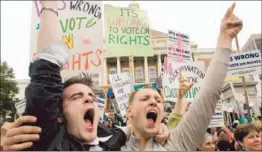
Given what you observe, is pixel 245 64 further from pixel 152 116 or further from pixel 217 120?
pixel 152 116

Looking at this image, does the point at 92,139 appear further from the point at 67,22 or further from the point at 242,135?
the point at 67,22

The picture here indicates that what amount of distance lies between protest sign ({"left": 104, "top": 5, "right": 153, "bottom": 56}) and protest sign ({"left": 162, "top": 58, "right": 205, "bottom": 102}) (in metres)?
0.55

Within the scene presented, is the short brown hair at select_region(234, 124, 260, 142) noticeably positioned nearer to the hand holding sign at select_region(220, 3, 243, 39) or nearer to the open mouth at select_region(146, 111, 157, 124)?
the open mouth at select_region(146, 111, 157, 124)

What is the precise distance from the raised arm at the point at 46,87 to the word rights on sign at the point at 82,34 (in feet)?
7.32

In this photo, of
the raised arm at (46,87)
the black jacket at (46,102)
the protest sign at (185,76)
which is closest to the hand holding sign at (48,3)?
the raised arm at (46,87)

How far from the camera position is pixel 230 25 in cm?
152

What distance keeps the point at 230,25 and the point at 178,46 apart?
452cm

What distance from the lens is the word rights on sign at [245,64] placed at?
574 centimetres

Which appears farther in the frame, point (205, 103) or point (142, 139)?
point (142, 139)

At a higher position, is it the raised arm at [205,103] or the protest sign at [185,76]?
the protest sign at [185,76]

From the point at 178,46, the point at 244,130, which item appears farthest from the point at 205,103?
the point at 178,46

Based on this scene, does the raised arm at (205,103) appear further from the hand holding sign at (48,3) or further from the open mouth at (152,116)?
the hand holding sign at (48,3)

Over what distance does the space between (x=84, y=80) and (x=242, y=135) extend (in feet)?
5.98

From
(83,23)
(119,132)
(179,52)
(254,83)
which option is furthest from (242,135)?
(254,83)
